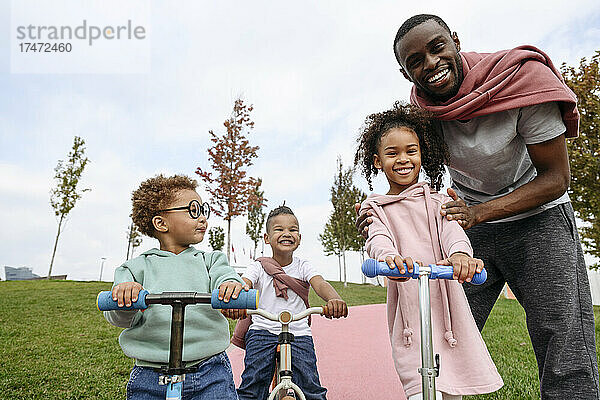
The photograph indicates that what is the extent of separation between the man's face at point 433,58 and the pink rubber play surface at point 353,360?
129 inches

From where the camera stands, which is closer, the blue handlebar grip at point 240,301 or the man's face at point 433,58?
the blue handlebar grip at point 240,301

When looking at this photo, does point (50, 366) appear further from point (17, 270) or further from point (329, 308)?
point (17, 270)

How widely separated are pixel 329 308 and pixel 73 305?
925cm

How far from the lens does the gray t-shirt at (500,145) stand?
2299mm

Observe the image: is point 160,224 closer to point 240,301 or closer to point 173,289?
point 173,289

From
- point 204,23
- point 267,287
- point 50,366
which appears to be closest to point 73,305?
point 50,366

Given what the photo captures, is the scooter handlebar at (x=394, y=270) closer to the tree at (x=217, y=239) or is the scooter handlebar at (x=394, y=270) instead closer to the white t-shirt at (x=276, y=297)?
the white t-shirt at (x=276, y=297)

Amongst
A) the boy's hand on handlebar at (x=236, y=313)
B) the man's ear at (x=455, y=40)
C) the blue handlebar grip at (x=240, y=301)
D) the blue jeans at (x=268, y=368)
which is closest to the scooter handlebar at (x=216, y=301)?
the blue handlebar grip at (x=240, y=301)

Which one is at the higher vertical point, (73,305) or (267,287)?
(267,287)

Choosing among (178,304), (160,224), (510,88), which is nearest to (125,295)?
(178,304)

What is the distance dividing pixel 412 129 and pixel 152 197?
150 centimetres

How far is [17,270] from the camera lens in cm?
3828

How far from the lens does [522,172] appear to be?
247 cm

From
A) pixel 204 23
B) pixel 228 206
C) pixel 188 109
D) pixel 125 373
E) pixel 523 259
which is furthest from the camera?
pixel 228 206
